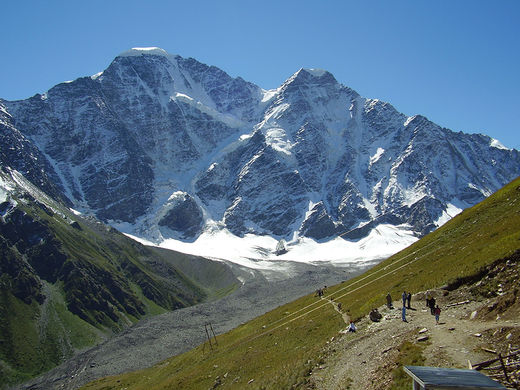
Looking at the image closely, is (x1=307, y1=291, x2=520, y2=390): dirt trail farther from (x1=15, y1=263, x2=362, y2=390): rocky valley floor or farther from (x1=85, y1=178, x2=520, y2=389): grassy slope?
(x1=15, y1=263, x2=362, y2=390): rocky valley floor

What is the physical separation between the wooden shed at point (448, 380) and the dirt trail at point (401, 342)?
584 centimetres

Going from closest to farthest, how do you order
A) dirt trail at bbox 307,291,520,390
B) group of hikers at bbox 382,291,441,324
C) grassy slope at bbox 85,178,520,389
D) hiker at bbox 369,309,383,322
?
dirt trail at bbox 307,291,520,390, group of hikers at bbox 382,291,441,324, grassy slope at bbox 85,178,520,389, hiker at bbox 369,309,383,322

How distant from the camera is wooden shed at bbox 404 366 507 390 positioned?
55.1ft

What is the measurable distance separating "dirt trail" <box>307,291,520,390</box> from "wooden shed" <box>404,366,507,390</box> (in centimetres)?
584

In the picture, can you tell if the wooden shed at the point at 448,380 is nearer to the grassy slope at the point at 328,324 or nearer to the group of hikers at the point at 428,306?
the group of hikers at the point at 428,306

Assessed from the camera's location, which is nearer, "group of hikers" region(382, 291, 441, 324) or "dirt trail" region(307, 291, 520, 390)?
"dirt trail" region(307, 291, 520, 390)

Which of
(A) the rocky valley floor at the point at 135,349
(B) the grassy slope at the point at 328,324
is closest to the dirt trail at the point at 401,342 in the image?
(B) the grassy slope at the point at 328,324

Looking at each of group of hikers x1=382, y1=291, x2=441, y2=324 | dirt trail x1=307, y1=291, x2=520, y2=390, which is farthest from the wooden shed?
group of hikers x1=382, y1=291, x2=441, y2=324

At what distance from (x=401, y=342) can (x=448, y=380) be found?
41.3 feet

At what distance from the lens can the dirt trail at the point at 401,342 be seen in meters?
24.9

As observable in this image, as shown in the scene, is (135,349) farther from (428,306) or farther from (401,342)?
(401,342)

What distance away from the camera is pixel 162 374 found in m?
79.0

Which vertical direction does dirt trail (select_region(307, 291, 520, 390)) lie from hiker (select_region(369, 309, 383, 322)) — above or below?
below

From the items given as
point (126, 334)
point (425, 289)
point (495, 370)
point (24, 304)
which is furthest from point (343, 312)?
point (24, 304)
